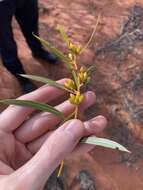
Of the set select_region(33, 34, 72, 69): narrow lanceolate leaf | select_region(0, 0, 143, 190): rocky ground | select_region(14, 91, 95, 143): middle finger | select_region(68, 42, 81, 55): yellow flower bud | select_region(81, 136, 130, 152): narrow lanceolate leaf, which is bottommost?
select_region(0, 0, 143, 190): rocky ground

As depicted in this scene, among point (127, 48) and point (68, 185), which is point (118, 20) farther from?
point (68, 185)

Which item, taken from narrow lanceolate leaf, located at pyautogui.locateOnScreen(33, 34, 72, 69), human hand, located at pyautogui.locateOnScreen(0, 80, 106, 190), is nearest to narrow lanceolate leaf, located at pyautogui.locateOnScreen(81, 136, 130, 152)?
human hand, located at pyautogui.locateOnScreen(0, 80, 106, 190)

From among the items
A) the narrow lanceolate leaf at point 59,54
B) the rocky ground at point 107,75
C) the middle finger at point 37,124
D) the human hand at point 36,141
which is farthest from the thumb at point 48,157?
the rocky ground at point 107,75

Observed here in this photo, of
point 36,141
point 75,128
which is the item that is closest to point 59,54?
point 75,128

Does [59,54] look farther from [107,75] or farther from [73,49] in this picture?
[107,75]

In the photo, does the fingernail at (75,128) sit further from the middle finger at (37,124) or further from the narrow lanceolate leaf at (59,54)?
→ the middle finger at (37,124)

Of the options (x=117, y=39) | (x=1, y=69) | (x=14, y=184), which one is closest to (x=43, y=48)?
(x=1, y=69)

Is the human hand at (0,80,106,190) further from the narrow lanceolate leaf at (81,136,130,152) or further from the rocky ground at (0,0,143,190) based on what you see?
the rocky ground at (0,0,143,190)

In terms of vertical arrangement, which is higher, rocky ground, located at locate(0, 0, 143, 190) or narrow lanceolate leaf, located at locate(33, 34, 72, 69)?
narrow lanceolate leaf, located at locate(33, 34, 72, 69)

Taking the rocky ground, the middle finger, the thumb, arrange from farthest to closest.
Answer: the rocky ground → the middle finger → the thumb
